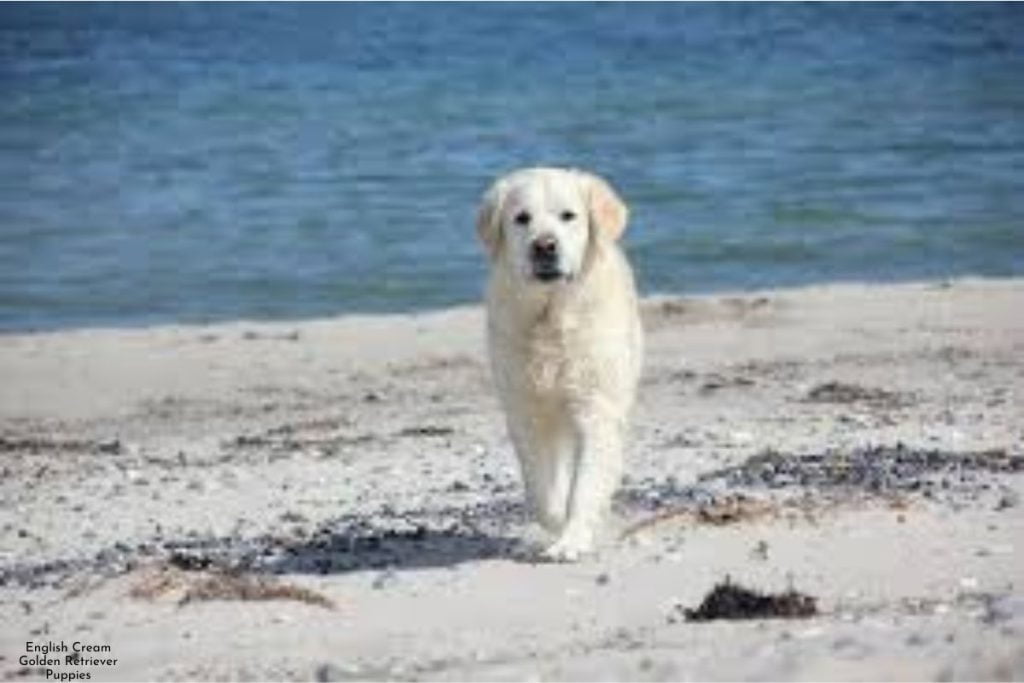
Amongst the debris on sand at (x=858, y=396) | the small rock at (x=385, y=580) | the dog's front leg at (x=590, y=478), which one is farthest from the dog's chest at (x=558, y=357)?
the debris on sand at (x=858, y=396)

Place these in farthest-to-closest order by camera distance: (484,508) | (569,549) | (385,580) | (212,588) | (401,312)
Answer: (401,312), (484,508), (569,549), (385,580), (212,588)

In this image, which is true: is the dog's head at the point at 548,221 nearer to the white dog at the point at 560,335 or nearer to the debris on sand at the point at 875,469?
the white dog at the point at 560,335

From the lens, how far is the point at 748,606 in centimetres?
720

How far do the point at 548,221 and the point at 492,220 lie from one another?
302 millimetres

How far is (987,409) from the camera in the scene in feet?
40.4

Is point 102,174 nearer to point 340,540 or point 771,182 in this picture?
point 771,182

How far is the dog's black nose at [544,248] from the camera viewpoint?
872 centimetres

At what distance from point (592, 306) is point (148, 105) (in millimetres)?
32660

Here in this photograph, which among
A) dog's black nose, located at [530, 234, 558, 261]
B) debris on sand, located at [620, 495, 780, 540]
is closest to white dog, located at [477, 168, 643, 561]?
dog's black nose, located at [530, 234, 558, 261]

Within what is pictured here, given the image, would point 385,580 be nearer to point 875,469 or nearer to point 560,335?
point 560,335

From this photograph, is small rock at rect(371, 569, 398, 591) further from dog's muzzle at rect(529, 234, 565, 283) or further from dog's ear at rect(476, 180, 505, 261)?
dog's ear at rect(476, 180, 505, 261)

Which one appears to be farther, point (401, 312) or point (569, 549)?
point (401, 312)

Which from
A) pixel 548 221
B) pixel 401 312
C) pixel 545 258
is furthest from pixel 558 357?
pixel 401 312

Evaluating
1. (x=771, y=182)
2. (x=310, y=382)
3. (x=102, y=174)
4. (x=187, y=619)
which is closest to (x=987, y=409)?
(x=310, y=382)
